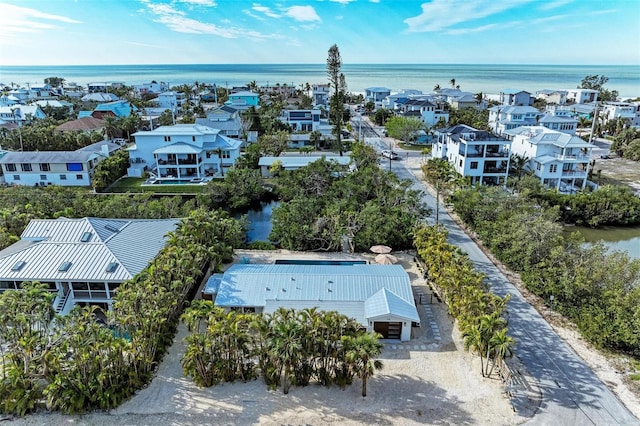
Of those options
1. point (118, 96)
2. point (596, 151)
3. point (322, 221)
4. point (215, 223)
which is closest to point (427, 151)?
point (596, 151)

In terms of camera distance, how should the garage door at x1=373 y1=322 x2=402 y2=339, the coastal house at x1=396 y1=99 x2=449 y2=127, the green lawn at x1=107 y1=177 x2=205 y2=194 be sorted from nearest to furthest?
the garage door at x1=373 y1=322 x2=402 y2=339 < the green lawn at x1=107 y1=177 x2=205 y2=194 < the coastal house at x1=396 y1=99 x2=449 y2=127

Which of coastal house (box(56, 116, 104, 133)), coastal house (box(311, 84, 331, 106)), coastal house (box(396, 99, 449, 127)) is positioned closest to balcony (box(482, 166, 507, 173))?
coastal house (box(396, 99, 449, 127))

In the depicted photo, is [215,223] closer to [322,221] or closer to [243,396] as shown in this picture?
[322,221]

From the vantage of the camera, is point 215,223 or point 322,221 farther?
point 322,221

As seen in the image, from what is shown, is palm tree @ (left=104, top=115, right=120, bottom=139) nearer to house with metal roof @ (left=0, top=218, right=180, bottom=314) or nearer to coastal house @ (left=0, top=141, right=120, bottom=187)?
coastal house @ (left=0, top=141, right=120, bottom=187)

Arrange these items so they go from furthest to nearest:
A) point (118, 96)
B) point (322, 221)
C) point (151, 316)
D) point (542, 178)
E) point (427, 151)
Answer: point (118, 96) < point (427, 151) < point (542, 178) < point (322, 221) < point (151, 316)
